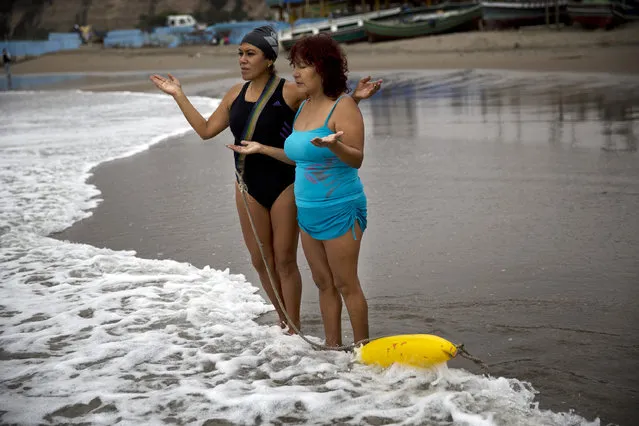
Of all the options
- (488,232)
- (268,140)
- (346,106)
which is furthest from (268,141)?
(488,232)

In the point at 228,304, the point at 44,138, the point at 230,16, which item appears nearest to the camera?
the point at 228,304

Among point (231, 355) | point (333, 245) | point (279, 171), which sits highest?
point (279, 171)

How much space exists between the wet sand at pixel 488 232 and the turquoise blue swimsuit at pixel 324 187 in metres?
0.95

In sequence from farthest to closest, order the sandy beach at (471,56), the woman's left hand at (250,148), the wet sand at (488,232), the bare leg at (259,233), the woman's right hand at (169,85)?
1. the sandy beach at (471,56)
2. the woman's right hand at (169,85)
3. the bare leg at (259,233)
4. the wet sand at (488,232)
5. the woman's left hand at (250,148)

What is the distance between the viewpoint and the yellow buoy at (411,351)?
3.80 m

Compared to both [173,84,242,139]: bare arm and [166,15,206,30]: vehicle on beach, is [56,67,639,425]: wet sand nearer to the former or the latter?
[173,84,242,139]: bare arm

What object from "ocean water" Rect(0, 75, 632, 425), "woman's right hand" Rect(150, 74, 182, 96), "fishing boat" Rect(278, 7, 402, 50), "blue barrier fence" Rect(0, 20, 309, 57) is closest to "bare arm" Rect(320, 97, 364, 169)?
"ocean water" Rect(0, 75, 632, 425)

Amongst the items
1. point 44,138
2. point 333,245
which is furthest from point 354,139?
point 44,138

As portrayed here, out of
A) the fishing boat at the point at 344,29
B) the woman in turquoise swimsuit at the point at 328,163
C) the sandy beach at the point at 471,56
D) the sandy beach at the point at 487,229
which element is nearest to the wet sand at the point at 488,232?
the sandy beach at the point at 487,229

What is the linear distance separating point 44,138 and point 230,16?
8671cm

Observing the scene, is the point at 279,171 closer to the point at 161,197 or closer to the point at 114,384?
the point at 114,384

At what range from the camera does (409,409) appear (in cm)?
362

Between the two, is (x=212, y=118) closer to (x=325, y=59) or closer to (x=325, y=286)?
(x=325, y=59)

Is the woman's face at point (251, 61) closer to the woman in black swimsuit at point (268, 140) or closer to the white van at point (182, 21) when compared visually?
the woman in black swimsuit at point (268, 140)
